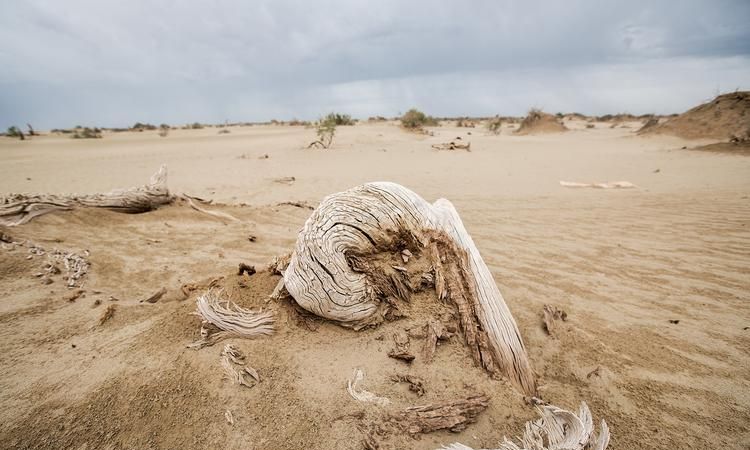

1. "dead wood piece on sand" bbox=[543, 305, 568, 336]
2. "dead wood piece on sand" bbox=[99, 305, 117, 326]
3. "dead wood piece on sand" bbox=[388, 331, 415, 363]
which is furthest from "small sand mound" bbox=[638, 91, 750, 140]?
"dead wood piece on sand" bbox=[99, 305, 117, 326]

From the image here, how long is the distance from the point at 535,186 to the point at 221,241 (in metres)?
7.85

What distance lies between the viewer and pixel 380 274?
7.89 ft

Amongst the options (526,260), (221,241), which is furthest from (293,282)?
(526,260)

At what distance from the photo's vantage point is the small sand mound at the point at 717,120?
15.1m

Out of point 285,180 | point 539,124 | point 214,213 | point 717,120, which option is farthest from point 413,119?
point 214,213

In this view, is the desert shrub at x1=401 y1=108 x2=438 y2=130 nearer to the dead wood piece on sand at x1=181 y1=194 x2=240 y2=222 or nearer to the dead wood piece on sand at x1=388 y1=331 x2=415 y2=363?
the dead wood piece on sand at x1=181 y1=194 x2=240 y2=222

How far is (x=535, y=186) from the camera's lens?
9086 millimetres

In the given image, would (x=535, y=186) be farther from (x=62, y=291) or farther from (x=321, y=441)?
(x=62, y=291)

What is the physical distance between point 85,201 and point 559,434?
6373 mm

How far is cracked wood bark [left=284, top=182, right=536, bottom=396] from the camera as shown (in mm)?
2312

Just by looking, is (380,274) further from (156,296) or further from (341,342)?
(156,296)

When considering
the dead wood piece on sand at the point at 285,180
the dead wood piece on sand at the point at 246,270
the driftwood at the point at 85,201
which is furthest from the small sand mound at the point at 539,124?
the dead wood piece on sand at the point at 246,270

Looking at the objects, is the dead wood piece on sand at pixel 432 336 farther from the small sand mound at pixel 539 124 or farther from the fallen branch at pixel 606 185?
the small sand mound at pixel 539 124

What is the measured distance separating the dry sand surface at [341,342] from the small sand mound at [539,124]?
849 inches
